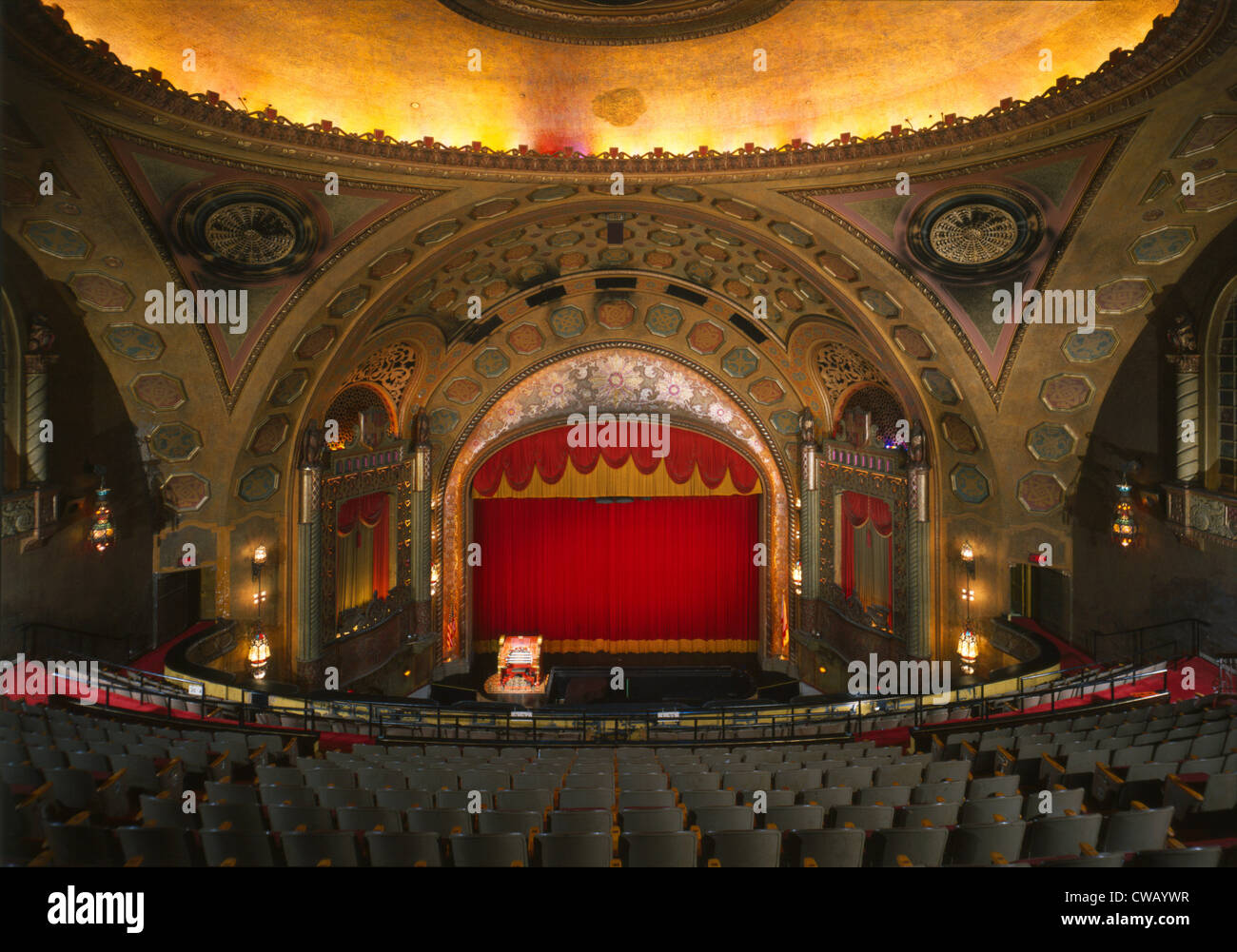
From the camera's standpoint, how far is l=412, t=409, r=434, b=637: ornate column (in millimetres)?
Result: 20531

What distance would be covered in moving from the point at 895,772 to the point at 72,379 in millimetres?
13442

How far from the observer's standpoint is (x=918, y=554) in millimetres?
17672

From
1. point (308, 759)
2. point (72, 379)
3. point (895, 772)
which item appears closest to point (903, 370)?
point (895, 772)

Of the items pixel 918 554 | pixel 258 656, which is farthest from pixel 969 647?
pixel 258 656

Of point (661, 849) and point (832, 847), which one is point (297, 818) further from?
point (832, 847)

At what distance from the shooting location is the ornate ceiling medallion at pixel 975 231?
1209cm

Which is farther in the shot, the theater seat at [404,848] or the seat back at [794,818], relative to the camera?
the seat back at [794,818]

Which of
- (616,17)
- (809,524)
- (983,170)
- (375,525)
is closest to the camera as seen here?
(616,17)

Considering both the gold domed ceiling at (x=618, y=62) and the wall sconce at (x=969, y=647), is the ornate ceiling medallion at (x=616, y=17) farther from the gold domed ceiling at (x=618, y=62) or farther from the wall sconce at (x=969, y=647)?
the wall sconce at (x=969, y=647)

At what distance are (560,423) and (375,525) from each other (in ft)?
18.3

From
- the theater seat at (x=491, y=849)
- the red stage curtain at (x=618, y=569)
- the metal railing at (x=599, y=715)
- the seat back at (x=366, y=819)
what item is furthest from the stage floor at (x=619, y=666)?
the theater seat at (x=491, y=849)

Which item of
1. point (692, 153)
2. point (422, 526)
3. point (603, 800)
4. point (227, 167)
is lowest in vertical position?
point (603, 800)

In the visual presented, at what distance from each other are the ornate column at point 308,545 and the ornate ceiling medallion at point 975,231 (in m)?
12.3

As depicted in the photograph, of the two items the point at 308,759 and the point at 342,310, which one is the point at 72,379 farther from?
the point at 308,759
